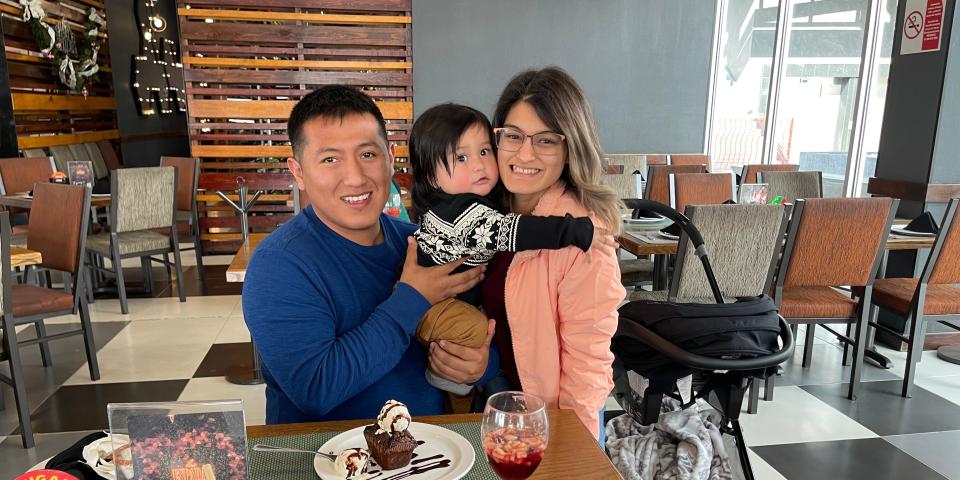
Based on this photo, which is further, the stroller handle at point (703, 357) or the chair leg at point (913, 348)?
the chair leg at point (913, 348)

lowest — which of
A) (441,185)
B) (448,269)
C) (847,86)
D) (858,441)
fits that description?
Result: (858,441)

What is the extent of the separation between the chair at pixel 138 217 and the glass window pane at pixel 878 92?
579 cm

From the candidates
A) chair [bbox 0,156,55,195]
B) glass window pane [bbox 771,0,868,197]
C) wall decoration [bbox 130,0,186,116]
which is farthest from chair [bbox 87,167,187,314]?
glass window pane [bbox 771,0,868,197]

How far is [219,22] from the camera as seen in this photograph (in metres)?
6.07

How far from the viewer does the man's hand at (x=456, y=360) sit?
130 centimetres

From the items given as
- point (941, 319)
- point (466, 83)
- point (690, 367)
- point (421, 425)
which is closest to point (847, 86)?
point (941, 319)

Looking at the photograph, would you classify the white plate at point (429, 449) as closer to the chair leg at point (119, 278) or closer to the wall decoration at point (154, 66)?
the chair leg at point (119, 278)

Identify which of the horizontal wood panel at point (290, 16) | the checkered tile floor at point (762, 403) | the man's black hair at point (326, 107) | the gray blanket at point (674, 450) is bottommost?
the checkered tile floor at point (762, 403)

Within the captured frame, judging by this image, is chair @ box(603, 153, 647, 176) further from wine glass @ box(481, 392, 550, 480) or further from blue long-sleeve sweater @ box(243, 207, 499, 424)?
wine glass @ box(481, 392, 550, 480)

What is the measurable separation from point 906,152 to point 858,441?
241cm

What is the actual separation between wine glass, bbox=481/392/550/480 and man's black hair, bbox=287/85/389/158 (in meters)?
0.69

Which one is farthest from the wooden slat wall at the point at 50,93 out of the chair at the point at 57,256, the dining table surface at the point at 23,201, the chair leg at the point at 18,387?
the chair leg at the point at 18,387

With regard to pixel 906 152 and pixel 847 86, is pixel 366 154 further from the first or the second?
pixel 847 86

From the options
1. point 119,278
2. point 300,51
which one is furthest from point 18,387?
point 300,51
